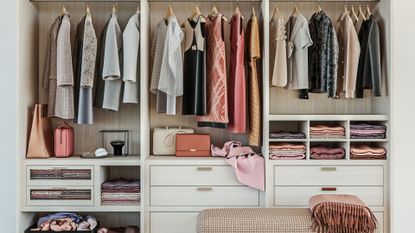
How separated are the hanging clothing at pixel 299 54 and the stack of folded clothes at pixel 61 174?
1.59m

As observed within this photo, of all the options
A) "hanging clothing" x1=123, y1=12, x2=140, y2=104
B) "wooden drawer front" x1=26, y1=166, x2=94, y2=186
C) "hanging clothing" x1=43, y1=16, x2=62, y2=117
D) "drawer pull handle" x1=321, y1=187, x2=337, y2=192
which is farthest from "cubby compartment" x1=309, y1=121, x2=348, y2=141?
"hanging clothing" x1=43, y1=16, x2=62, y2=117

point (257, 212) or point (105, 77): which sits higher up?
point (105, 77)

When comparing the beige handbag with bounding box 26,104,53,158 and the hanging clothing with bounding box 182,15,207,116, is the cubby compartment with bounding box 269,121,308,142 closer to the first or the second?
the hanging clothing with bounding box 182,15,207,116

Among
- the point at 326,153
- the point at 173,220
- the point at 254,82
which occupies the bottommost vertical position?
the point at 173,220

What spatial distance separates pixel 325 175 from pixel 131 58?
61.8 inches

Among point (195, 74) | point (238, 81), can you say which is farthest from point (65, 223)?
point (238, 81)

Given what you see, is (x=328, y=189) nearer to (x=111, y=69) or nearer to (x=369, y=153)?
(x=369, y=153)

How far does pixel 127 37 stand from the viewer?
309 centimetres

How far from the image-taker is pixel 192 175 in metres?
3.04

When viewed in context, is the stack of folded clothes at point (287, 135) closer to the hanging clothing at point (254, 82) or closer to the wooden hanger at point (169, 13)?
the hanging clothing at point (254, 82)

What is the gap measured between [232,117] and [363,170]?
98cm

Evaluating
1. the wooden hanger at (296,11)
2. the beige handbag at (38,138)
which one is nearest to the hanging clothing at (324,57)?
the wooden hanger at (296,11)

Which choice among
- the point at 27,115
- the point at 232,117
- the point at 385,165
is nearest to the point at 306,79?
the point at 232,117

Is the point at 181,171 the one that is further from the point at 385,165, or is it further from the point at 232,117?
the point at 385,165
